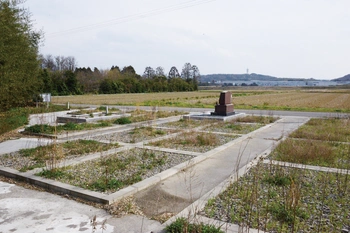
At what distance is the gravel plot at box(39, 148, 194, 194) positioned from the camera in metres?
5.66

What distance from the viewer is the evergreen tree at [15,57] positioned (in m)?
14.7

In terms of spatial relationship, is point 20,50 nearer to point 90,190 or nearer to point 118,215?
point 90,190

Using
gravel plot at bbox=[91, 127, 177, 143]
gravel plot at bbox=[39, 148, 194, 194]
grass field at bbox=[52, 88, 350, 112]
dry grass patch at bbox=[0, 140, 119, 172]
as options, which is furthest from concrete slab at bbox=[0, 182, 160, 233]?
grass field at bbox=[52, 88, 350, 112]

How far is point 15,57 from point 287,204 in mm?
16251

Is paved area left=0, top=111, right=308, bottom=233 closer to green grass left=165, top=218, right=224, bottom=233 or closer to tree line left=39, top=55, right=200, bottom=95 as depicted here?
green grass left=165, top=218, right=224, bottom=233

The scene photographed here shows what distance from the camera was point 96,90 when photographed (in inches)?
2445

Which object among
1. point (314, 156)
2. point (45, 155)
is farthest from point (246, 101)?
point (45, 155)

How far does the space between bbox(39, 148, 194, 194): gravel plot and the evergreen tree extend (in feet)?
34.5

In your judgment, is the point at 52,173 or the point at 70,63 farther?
the point at 70,63

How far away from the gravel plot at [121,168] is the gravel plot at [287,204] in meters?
1.88

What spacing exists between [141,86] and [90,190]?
68114 millimetres

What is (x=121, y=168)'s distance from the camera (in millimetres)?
6531

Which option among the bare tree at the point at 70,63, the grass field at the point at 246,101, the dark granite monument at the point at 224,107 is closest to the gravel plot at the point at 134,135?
the dark granite monument at the point at 224,107

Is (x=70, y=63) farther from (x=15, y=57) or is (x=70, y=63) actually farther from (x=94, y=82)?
(x=15, y=57)
